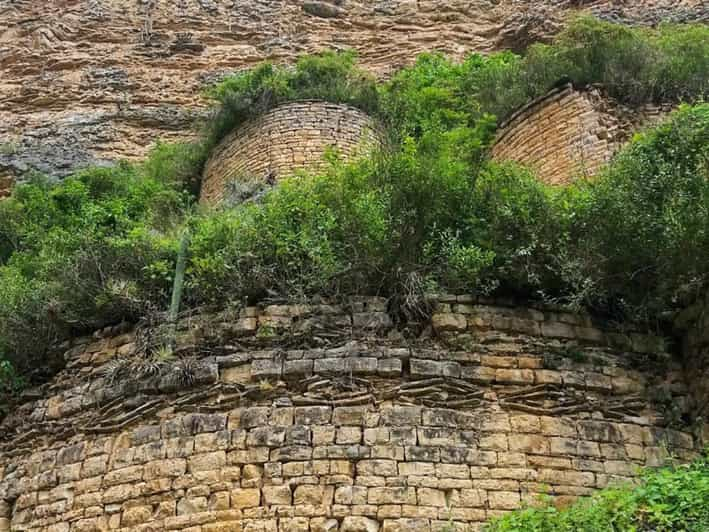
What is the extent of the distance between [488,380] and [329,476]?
133 centimetres

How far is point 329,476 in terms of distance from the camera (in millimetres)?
5961

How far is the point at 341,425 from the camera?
20.3ft

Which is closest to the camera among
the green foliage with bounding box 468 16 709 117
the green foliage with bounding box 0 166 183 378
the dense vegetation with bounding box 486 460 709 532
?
the dense vegetation with bounding box 486 460 709 532

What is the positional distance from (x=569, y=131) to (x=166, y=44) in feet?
40.6

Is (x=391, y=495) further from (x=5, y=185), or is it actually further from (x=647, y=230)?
(x=5, y=185)

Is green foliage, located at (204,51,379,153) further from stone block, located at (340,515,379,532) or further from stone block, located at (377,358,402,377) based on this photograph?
stone block, located at (340,515,379,532)

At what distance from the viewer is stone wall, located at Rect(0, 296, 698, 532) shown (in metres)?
5.94

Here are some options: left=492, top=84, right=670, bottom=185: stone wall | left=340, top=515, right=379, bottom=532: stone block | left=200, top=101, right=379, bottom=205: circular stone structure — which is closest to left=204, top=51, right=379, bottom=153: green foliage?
left=200, top=101, right=379, bottom=205: circular stone structure

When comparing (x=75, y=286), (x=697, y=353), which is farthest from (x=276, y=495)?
(x=697, y=353)

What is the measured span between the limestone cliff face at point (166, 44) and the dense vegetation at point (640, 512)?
42.2 ft

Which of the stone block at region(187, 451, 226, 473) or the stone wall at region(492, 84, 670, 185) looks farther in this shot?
the stone wall at region(492, 84, 670, 185)

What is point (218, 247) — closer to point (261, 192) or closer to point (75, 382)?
point (75, 382)

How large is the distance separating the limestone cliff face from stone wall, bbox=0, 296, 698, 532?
10.6 m

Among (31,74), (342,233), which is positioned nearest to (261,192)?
(342,233)
